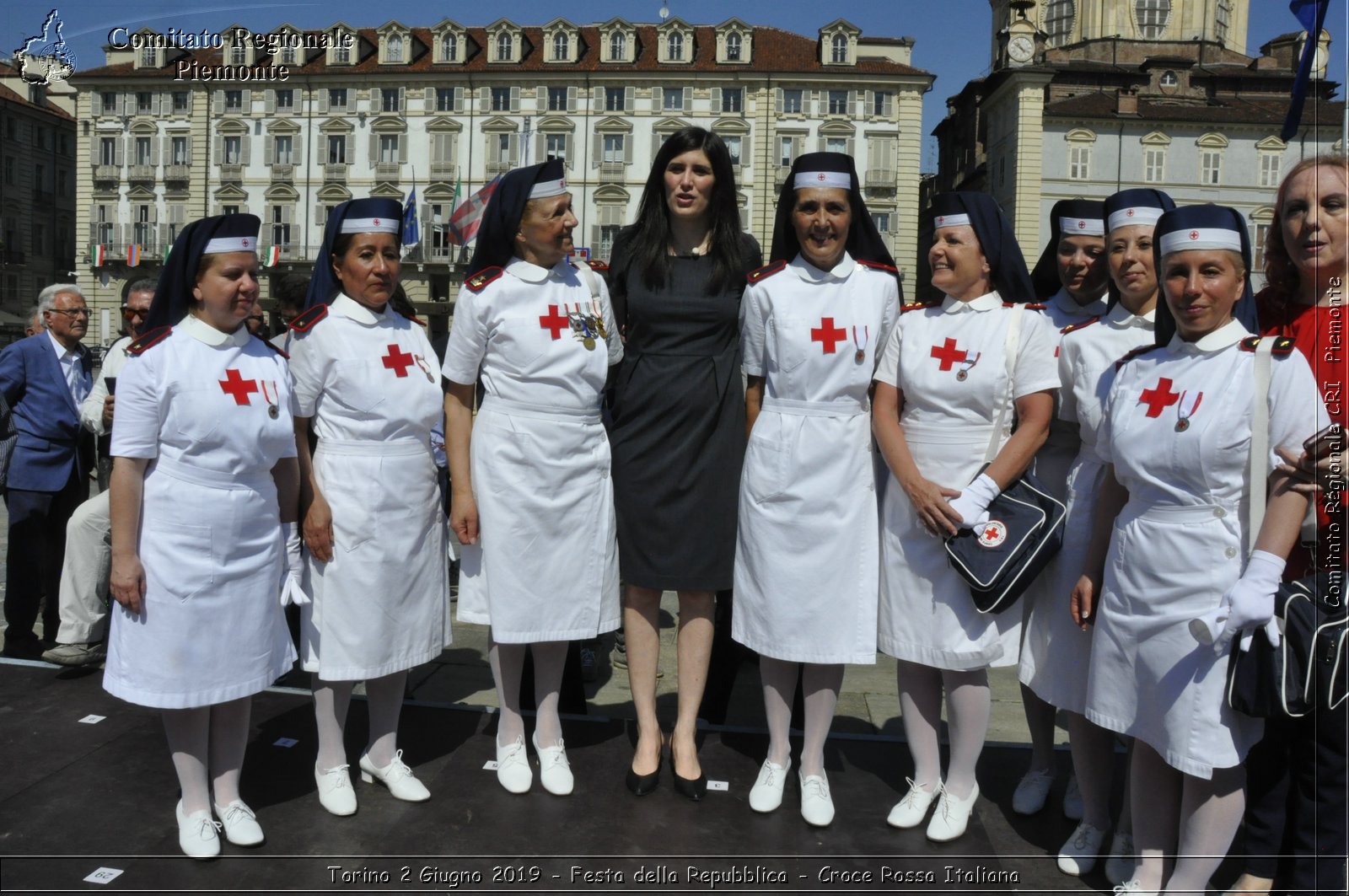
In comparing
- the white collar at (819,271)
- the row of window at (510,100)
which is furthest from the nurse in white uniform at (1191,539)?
the row of window at (510,100)

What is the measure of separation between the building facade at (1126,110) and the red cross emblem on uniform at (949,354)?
1681 inches

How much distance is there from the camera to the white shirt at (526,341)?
12.6 feet

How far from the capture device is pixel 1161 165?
1767 inches

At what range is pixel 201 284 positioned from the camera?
134 inches

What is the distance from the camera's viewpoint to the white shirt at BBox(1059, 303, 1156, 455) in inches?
137

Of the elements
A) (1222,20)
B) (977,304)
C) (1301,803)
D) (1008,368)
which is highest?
(1222,20)

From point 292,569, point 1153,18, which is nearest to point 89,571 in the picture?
point 292,569

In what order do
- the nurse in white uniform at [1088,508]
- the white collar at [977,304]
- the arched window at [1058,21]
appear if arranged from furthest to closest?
the arched window at [1058,21]
the white collar at [977,304]
the nurse in white uniform at [1088,508]

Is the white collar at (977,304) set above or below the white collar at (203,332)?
above

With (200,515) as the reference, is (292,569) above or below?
below

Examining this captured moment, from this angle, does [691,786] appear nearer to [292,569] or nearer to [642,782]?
[642,782]

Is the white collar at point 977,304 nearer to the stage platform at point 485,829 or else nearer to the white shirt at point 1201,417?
the white shirt at point 1201,417

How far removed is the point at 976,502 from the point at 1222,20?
59459 millimetres

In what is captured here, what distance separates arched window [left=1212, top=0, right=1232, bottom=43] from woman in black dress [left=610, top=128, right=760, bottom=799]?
5765cm
